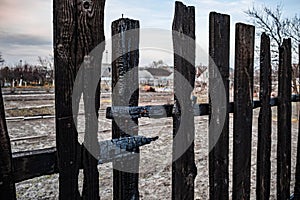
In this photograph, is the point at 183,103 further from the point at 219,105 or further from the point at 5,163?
the point at 5,163

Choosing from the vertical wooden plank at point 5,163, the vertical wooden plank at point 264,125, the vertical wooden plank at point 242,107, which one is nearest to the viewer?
the vertical wooden plank at point 5,163

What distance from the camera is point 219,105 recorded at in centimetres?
168

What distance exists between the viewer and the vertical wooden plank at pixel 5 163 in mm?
897

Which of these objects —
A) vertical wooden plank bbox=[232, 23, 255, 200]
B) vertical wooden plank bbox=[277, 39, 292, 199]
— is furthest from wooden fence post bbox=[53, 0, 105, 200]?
vertical wooden plank bbox=[277, 39, 292, 199]

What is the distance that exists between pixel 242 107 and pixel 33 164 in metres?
1.28

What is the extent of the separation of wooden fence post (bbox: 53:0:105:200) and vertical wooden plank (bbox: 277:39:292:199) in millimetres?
1671

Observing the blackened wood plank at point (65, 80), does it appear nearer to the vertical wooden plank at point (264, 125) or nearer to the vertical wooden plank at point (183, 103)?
the vertical wooden plank at point (183, 103)

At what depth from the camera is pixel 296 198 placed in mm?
2586

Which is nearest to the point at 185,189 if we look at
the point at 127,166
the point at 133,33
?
the point at 127,166

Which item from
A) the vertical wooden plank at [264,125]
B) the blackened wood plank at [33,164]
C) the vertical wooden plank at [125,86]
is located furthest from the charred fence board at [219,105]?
the blackened wood plank at [33,164]

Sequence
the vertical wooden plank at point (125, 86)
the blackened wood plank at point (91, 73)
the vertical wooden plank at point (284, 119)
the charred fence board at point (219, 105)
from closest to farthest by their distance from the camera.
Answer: the blackened wood plank at point (91, 73) < the vertical wooden plank at point (125, 86) < the charred fence board at point (219, 105) < the vertical wooden plank at point (284, 119)

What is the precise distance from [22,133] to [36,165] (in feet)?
22.4

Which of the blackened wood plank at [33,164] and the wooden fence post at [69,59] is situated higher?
the wooden fence post at [69,59]


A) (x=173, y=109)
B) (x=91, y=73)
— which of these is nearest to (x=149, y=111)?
(x=173, y=109)
